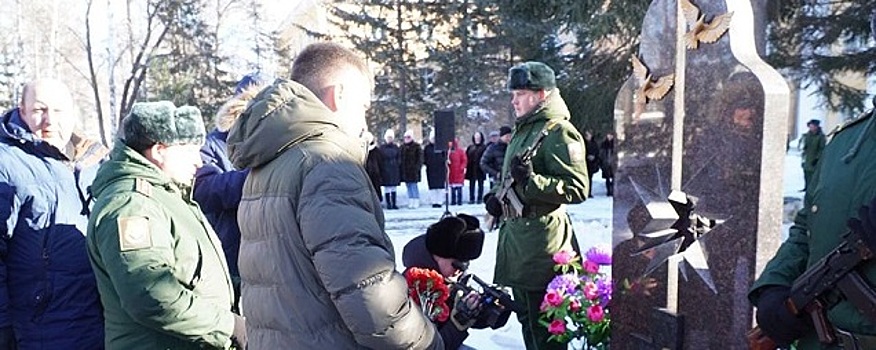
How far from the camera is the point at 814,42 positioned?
38.3 ft

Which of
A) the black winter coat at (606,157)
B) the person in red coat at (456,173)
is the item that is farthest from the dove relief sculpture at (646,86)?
the black winter coat at (606,157)

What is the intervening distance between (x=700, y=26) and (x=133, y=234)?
2.45 meters

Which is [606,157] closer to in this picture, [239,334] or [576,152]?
[576,152]

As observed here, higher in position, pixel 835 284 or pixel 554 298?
pixel 835 284

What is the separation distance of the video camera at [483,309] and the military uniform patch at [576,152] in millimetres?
1054

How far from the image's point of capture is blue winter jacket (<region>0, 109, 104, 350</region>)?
114 inches

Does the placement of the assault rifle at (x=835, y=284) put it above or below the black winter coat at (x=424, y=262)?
above

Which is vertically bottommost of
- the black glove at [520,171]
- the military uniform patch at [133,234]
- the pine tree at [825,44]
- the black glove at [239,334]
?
the black glove at [239,334]

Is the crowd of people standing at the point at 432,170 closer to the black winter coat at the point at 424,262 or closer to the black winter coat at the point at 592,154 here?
the black winter coat at the point at 592,154

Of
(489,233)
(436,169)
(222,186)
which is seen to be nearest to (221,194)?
(222,186)

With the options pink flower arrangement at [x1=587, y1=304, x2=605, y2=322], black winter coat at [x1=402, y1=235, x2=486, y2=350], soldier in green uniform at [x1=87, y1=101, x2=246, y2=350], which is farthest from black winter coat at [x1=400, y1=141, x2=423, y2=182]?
soldier in green uniform at [x1=87, y1=101, x2=246, y2=350]

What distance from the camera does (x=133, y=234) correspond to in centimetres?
239

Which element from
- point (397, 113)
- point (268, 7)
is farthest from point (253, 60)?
point (397, 113)

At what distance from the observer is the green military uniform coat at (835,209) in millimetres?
1870
